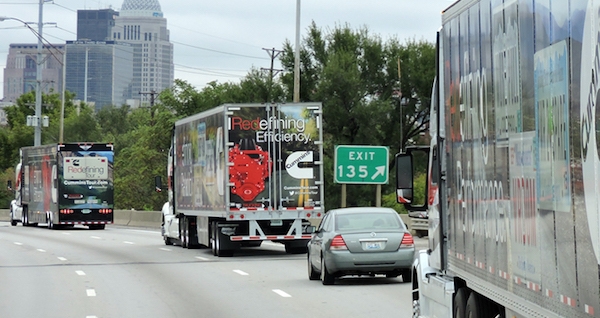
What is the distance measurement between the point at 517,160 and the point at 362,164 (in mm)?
27762

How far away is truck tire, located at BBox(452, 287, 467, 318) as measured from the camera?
10.4 meters

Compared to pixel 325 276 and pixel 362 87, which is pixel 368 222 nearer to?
pixel 325 276

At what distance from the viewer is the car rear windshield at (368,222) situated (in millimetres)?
20500

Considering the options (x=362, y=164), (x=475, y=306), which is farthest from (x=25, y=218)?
(x=475, y=306)

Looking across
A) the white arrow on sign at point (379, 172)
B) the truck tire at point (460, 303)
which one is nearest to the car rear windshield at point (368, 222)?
the truck tire at point (460, 303)

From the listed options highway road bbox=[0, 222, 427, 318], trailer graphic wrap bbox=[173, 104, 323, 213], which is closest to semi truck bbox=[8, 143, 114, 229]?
highway road bbox=[0, 222, 427, 318]

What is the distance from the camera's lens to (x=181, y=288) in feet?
67.2

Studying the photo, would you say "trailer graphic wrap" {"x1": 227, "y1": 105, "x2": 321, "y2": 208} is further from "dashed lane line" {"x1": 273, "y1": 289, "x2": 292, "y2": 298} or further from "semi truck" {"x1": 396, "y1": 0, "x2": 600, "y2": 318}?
"semi truck" {"x1": 396, "y1": 0, "x2": 600, "y2": 318}

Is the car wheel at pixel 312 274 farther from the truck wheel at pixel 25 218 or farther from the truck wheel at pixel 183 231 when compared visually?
the truck wheel at pixel 25 218

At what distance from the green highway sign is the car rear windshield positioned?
47.1 ft

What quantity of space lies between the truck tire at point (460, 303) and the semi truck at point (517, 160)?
0.4 inches

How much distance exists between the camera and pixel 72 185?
52.5m

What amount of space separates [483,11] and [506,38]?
94cm

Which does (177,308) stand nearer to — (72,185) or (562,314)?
(562,314)
